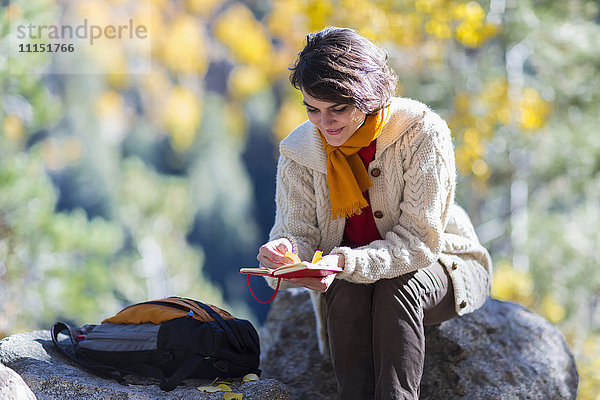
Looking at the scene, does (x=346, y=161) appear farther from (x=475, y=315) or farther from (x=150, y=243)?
(x=150, y=243)

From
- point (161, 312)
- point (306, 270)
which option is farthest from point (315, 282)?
point (161, 312)

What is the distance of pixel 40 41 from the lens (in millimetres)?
4977

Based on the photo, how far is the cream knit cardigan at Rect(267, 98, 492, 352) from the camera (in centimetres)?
193

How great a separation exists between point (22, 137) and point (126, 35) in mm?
3829

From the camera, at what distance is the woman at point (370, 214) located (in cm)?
185

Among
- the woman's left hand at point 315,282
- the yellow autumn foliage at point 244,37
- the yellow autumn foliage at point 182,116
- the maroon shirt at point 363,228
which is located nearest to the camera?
the woman's left hand at point 315,282

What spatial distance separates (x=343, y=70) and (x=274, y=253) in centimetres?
56

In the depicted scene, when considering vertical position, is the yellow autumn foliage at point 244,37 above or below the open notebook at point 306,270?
above

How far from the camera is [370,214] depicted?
6.95 feet

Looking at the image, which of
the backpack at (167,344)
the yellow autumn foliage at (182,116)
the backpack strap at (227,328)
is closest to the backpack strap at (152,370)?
the backpack at (167,344)

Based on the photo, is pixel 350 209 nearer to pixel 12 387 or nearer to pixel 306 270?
pixel 306 270

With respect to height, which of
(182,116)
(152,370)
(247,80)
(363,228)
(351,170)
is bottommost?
(152,370)

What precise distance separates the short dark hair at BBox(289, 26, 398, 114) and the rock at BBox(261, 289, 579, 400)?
3.43 ft

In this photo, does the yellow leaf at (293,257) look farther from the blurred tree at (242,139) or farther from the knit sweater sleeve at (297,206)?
the blurred tree at (242,139)
